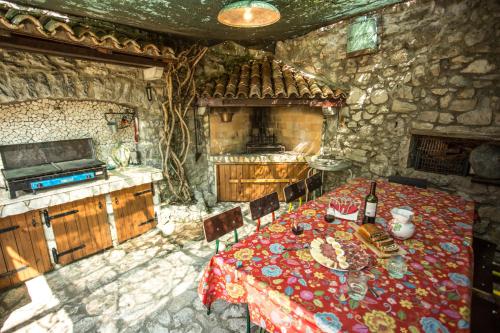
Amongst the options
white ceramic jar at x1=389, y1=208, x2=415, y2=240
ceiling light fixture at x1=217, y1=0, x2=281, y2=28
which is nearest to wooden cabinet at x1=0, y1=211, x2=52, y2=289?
ceiling light fixture at x1=217, y1=0, x2=281, y2=28

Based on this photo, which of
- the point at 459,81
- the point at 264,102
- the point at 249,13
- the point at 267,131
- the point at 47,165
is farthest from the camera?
the point at 267,131

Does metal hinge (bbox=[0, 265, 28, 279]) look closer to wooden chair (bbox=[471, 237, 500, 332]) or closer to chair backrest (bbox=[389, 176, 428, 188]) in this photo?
wooden chair (bbox=[471, 237, 500, 332])

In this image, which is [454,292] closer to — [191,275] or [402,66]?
[191,275]

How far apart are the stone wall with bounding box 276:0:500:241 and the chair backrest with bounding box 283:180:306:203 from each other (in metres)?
1.82

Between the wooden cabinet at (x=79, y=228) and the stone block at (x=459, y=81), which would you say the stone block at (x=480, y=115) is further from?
the wooden cabinet at (x=79, y=228)

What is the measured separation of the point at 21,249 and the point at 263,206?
9.87ft

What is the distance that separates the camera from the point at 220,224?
2.25m

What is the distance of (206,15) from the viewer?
3.32 meters

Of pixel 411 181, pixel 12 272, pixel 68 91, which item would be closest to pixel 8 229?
pixel 12 272

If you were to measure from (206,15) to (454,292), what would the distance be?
3.90 m

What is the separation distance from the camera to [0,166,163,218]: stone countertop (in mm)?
2703

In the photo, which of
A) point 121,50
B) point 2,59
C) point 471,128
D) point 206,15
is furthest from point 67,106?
point 471,128

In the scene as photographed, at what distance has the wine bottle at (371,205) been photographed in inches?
79.4

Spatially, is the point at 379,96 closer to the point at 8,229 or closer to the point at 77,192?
the point at 77,192
